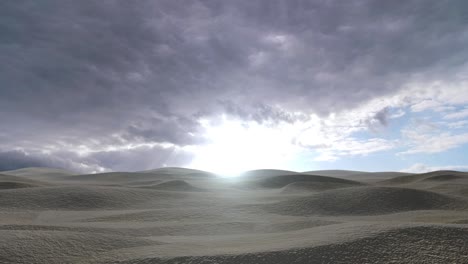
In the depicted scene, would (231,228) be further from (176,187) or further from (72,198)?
(176,187)

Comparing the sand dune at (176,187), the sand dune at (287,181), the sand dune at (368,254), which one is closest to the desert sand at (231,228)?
the sand dune at (368,254)

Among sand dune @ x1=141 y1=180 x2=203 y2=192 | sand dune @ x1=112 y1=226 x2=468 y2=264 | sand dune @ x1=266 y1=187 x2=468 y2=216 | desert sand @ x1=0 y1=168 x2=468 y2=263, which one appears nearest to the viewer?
sand dune @ x1=112 y1=226 x2=468 y2=264

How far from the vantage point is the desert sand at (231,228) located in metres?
7.66

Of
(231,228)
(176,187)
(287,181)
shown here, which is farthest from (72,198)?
(287,181)

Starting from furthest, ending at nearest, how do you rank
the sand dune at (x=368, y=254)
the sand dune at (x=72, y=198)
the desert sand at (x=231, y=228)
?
the sand dune at (x=72, y=198) → the desert sand at (x=231, y=228) → the sand dune at (x=368, y=254)

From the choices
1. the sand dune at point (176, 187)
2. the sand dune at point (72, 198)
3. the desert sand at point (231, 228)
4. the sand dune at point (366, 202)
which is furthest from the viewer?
the sand dune at point (176, 187)

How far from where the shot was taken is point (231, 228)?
14266 mm

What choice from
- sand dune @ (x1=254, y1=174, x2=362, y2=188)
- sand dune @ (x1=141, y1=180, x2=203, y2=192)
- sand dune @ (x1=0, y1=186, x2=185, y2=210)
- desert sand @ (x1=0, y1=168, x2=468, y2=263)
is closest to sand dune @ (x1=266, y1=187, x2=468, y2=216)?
desert sand @ (x1=0, y1=168, x2=468, y2=263)

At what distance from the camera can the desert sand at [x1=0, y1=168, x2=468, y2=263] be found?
7656 mm

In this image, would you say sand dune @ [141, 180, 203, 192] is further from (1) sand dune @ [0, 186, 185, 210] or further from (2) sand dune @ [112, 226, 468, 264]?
(2) sand dune @ [112, 226, 468, 264]

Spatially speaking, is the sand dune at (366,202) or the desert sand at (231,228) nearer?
the desert sand at (231,228)

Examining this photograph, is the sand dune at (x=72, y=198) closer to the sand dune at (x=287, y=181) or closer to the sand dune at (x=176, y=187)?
the sand dune at (x=176, y=187)

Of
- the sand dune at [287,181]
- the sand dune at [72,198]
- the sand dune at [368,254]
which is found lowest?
the sand dune at [368,254]

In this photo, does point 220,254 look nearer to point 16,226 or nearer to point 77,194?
point 16,226
